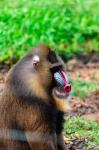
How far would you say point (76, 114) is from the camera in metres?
7.04

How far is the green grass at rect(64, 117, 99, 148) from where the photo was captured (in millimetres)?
6031

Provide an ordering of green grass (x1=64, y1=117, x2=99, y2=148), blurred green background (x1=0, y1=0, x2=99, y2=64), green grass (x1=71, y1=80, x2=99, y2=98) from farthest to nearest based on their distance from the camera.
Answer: blurred green background (x1=0, y1=0, x2=99, y2=64) → green grass (x1=71, y1=80, x2=99, y2=98) → green grass (x1=64, y1=117, x2=99, y2=148)

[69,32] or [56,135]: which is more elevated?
[56,135]

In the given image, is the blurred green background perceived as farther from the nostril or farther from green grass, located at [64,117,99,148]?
the nostril

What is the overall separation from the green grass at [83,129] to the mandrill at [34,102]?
805 millimetres

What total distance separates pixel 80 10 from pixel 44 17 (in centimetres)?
124

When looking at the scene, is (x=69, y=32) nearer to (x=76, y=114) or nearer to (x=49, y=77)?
(x=76, y=114)

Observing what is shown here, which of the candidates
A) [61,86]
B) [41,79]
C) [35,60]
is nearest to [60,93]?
[61,86]

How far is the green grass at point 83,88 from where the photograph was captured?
7.89m

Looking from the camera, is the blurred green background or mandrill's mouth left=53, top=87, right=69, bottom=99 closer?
mandrill's mouth left=53, top=87, right=69, bottom=99

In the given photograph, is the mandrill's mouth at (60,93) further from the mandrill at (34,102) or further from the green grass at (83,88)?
the green grass at (83,88)

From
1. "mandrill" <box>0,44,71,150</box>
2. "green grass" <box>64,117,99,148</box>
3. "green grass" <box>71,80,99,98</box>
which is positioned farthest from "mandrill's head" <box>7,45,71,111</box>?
"green grass" <box>71,80,99,98</box>

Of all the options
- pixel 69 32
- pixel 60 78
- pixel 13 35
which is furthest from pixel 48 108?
pixel 69 32

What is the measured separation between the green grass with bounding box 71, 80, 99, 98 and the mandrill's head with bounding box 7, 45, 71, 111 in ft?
8.24
